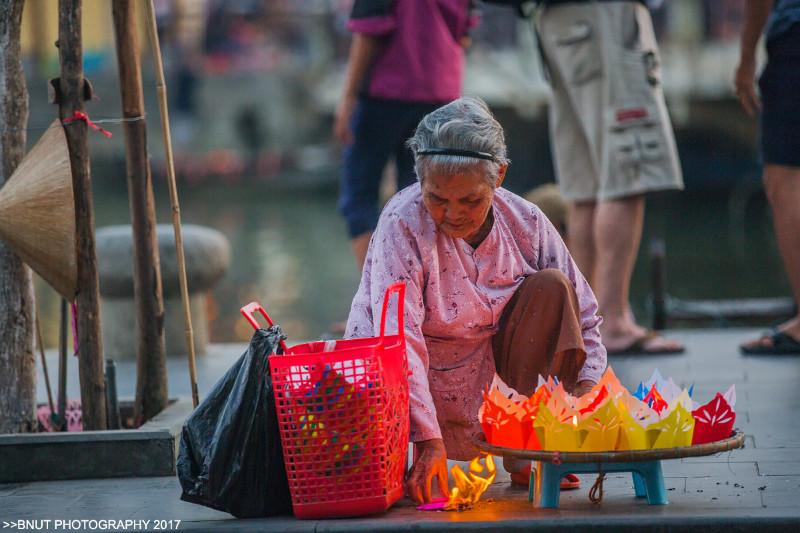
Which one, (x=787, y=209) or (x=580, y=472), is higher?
(x=787, y=209)

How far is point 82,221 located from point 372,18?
204 centimetres

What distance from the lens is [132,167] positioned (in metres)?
4.57

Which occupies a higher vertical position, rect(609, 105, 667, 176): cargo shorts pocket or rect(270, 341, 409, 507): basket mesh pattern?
rect(609, 105, 667, 176): cargo shorts pocket

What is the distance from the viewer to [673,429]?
337 cm

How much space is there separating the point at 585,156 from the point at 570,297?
247cm

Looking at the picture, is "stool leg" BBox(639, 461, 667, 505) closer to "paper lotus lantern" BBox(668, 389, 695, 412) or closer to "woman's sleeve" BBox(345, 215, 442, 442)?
"paper lotus lantern" BBox(668, 389, 695, 412)

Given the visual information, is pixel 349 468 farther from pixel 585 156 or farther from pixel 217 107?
pixel 217 107

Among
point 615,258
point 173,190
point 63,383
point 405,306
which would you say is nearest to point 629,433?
point 405,306

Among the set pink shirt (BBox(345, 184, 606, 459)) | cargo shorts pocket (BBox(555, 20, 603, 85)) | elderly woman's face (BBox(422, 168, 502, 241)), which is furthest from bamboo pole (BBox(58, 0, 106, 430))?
cargo shorts pocket (BBox(555, 20, 603, 85))

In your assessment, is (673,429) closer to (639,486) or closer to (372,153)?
(639,486)

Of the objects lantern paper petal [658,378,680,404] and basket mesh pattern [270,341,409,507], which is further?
lantern paper petal [658,378,680,404]

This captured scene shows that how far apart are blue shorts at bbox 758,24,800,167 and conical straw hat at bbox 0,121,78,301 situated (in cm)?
296

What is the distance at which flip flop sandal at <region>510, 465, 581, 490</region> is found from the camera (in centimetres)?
377

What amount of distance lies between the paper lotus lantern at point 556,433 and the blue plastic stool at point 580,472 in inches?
2.6
